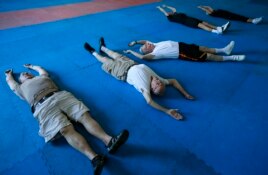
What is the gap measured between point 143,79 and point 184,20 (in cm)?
394

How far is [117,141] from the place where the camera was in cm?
271

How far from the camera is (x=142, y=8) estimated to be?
335 inches

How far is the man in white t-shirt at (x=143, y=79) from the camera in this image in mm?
3465

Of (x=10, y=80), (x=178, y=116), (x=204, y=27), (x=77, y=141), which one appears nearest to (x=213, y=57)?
(x=204, y=27)

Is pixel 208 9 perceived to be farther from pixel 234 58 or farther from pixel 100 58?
pixel 100 58

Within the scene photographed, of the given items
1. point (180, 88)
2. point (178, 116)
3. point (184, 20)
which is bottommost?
point (178, 116)

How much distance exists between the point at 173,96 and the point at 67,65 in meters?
2.44

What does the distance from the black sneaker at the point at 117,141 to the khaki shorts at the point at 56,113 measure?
26.2 inches

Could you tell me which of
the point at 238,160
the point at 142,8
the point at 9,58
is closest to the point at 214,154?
the point at 238,160

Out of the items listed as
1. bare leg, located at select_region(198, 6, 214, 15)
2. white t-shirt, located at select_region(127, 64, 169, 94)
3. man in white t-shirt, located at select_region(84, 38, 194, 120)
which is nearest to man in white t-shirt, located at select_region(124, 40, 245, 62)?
man in white t-shirt, located at select_region(84, 38, 194, 120)

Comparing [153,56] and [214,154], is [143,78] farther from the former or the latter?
[214,154]

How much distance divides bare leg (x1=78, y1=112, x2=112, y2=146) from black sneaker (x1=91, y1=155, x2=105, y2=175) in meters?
0.29

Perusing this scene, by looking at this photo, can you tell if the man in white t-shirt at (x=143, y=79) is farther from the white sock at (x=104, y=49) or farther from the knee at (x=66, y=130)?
the knee at (x=66, y=130)

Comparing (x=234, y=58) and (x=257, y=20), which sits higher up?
(x=257, y=20)
